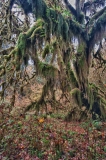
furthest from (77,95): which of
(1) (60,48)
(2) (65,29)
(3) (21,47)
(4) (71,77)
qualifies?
(3) (21,47)

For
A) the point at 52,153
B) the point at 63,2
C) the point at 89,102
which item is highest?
the point at 63,2

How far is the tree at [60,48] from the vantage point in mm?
7410

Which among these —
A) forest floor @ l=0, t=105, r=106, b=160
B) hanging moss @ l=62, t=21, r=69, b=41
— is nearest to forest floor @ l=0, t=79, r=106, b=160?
forest floor @ l=0, t=105, r=106, b=160

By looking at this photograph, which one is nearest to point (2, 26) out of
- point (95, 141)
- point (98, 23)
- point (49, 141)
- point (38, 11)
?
point (38, 11)

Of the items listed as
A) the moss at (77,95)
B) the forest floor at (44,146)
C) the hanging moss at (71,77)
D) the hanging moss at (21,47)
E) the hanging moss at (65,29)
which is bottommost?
the forest floor at (44,146)

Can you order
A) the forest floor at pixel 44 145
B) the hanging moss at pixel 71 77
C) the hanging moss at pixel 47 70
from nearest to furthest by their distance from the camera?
the forest floor at pixel 44 145
the hanging moss at pixel 47 70
the hanging moss at pixel 71 77

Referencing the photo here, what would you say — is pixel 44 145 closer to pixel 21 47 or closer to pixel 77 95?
pixel 21 47

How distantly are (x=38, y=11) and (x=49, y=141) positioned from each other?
15.4 ft

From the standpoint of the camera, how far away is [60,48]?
8406 mm

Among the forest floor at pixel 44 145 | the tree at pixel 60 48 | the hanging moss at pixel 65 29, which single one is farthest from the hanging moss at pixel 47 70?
the forest floor at pixel 44 145

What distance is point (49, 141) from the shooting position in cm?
572

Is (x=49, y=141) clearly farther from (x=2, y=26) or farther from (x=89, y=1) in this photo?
(x=89, y=1)

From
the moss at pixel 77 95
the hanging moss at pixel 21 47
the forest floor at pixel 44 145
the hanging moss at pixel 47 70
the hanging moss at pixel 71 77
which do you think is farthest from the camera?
the hanging moss at pixel 71 77

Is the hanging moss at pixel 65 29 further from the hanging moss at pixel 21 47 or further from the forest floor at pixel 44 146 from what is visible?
the forest floor at pixel 44 146
